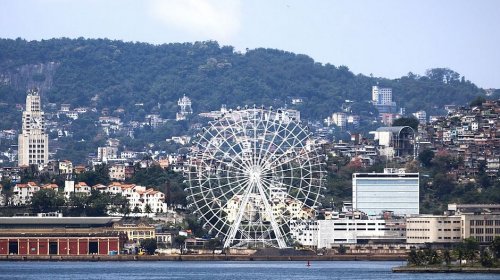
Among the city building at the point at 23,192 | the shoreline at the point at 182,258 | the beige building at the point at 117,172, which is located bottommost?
the shoreline at the point at 182,258

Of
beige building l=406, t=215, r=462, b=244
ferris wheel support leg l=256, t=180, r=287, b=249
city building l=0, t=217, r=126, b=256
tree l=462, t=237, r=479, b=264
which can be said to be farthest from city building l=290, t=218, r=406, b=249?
tree l=462, t=237, r=479, b=264

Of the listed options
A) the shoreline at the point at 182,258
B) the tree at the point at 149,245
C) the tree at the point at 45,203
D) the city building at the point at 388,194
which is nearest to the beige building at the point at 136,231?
the tree at the point at 149,245

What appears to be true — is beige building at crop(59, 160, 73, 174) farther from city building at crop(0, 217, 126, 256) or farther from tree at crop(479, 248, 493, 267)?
tree at crop(479, 248, 493, 267)

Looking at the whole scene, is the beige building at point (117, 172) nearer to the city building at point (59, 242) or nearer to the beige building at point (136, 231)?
the beige building at point (136, 231)

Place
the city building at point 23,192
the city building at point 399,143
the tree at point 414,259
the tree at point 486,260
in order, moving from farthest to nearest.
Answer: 1. the city building at point 399,143
2. the city building at point 23,192
3. the tree at point 414,259
4. the tree at point 486,260

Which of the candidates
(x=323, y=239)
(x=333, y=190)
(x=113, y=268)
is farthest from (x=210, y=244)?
(x=333, y=190)

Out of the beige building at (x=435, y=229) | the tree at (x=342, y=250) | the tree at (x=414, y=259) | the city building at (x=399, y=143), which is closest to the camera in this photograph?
the tree at (x=414, y=259)

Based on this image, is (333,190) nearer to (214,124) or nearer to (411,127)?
(411,127)
